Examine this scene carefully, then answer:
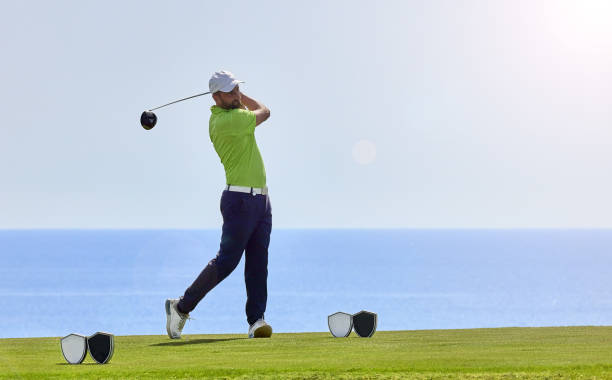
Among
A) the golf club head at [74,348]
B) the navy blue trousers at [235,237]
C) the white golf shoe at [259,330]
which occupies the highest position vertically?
the navy blue trousers at [235,237]

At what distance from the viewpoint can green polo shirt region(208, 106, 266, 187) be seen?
11078mm

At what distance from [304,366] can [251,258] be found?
3.03 metres

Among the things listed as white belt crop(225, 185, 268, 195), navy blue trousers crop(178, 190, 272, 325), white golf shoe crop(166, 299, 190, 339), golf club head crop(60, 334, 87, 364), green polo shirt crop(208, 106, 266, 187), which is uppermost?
green polo shirt crop(208, 106, 266, 187)

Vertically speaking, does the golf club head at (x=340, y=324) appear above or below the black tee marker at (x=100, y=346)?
below

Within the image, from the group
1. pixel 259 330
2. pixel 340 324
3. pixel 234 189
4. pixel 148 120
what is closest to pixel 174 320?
pixel 259 330

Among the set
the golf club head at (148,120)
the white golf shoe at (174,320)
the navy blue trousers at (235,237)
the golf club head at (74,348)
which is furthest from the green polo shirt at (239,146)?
the golf club head at (74,348)

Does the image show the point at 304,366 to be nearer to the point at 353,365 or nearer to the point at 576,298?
the point at 353,365

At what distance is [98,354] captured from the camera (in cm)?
909

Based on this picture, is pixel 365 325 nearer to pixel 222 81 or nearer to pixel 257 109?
pixel 257 109

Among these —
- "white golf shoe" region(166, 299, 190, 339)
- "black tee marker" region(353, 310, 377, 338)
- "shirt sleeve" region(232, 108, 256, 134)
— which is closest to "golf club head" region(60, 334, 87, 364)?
"white golf shoe" region(166, 299, 190, 339)

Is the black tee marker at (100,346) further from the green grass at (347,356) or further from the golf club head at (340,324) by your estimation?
the golf club head at (340,324)

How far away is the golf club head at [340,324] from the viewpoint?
11.0 m

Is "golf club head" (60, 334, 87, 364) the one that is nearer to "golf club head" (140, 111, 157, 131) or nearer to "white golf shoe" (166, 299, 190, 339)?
"white golf shoe" (166, 299, 190, 339)

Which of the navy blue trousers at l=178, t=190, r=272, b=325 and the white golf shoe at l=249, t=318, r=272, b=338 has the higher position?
the navy blue trousers at l=178, t=190, r=272, b=325
